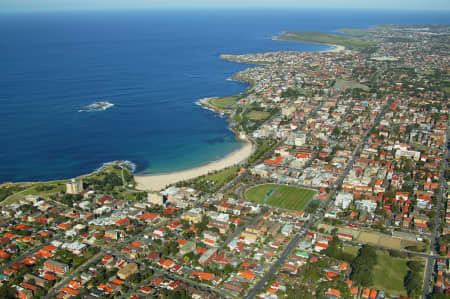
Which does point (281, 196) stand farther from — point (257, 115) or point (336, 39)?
point (336, 39)

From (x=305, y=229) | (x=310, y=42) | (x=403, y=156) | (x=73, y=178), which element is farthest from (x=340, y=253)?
(x=310, y=42)

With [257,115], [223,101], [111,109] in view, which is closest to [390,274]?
[257,115]

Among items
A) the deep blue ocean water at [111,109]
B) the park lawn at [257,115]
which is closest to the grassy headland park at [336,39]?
the deep blue ocean water at [111,109]

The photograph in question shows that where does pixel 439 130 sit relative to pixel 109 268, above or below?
above

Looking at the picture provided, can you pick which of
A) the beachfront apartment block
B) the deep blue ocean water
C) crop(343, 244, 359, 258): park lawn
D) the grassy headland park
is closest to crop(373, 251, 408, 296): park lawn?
crop(343, 244, 359, 258): park lawn

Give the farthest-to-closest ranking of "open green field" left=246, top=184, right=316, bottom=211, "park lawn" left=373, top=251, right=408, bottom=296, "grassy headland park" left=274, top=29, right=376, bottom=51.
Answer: "grassy headland park" left=274, top=29, right=376, bottom=51 → "open green field" left=246, top=184, right=316, bottom=211 → "park lawn" left=373, top=251, right=408, bottom=296

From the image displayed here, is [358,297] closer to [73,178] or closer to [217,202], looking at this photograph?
[217,202]

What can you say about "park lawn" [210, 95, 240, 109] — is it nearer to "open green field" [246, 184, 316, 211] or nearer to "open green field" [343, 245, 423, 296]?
"open green field" [246, 184, 316, 211]
